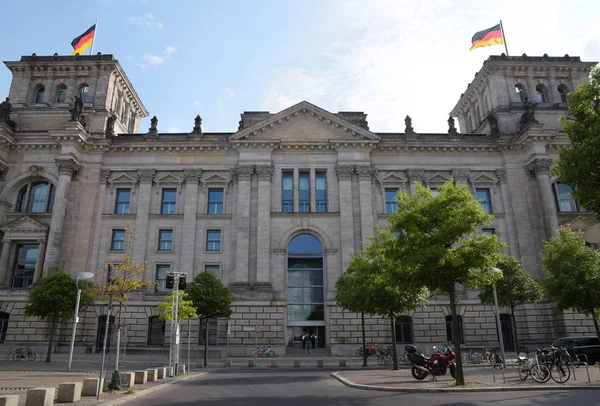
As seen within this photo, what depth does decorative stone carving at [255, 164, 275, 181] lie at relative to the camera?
4300 centimetres

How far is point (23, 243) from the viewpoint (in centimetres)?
4131

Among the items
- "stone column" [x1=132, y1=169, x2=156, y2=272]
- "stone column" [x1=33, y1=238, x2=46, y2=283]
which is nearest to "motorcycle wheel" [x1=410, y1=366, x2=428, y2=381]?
"stone column" [x1=132, y1=169, x2=156, y2=272]

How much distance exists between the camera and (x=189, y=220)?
42.2 m

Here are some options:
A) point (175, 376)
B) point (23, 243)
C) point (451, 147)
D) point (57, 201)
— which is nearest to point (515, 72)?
point (451, 147)

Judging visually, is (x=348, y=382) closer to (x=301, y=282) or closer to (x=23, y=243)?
(x=301, y=282)

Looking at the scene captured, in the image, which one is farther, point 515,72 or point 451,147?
point 515,72

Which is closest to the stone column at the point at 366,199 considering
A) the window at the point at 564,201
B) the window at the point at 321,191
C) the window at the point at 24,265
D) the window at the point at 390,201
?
the window at the point at 390,201

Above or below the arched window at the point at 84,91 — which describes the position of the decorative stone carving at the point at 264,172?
below

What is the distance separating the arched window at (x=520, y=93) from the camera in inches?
1903

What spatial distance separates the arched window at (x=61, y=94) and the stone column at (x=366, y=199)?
3305 centimetres

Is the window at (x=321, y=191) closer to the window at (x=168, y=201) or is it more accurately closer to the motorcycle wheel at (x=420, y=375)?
the window at (x=168, y=201)

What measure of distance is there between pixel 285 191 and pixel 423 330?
18440 mm

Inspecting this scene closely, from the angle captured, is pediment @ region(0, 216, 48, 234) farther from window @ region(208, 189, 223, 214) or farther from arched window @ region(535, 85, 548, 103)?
arched window @ region(535, 85, 548, 103)

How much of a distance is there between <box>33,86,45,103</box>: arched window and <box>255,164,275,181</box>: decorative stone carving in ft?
85.6
